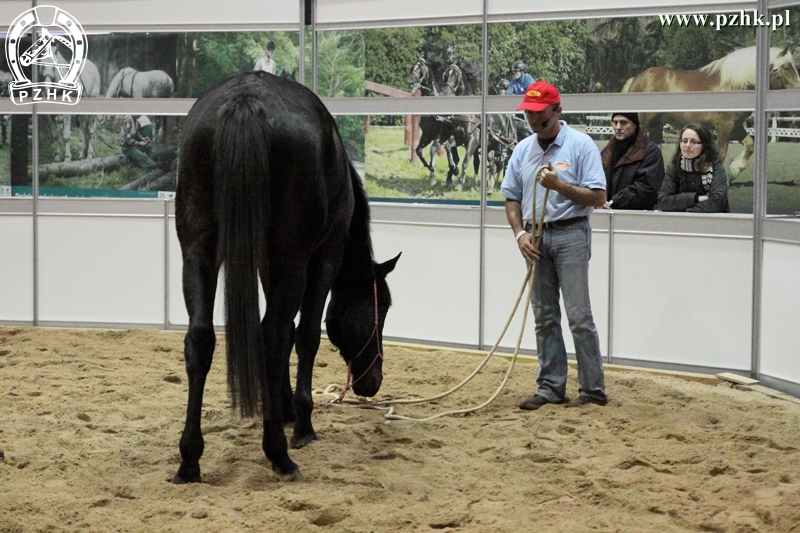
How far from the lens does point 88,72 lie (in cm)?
762

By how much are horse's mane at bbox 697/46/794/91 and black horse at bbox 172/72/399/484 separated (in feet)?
10.4

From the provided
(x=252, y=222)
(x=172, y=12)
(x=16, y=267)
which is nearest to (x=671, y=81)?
(x=252, y=222)

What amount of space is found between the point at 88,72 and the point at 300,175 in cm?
462

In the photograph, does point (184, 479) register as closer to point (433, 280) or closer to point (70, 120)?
point (433, 280)

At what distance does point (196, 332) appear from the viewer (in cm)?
367

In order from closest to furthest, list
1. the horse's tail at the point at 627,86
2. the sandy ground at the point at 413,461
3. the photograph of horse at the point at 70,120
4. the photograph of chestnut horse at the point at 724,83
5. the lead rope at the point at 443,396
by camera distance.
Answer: the sandy ground at the point at 413,461 < the lead rope at the point at 443,396 < the photograph of chestnut horse at the point at 724,83 < the horse's tail at the point at 627,86 < the photograph of horse at the point at 70,120

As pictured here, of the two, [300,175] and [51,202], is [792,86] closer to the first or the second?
[300,175]

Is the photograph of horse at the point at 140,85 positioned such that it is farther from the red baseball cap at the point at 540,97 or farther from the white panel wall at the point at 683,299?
the white panel wall at the point at 683,299

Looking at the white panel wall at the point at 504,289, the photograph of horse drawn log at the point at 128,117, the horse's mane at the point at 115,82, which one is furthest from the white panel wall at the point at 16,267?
the white panel wall at the point at 504,289

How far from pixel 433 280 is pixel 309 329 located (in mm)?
2781

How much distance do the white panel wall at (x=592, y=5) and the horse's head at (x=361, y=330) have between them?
2.77m

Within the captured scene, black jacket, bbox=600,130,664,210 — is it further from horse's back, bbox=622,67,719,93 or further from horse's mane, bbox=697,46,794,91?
horse's mane, bbox=697,46,794,91

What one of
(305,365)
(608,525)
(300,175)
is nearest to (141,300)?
(305,365)

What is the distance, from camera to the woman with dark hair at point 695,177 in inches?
239
